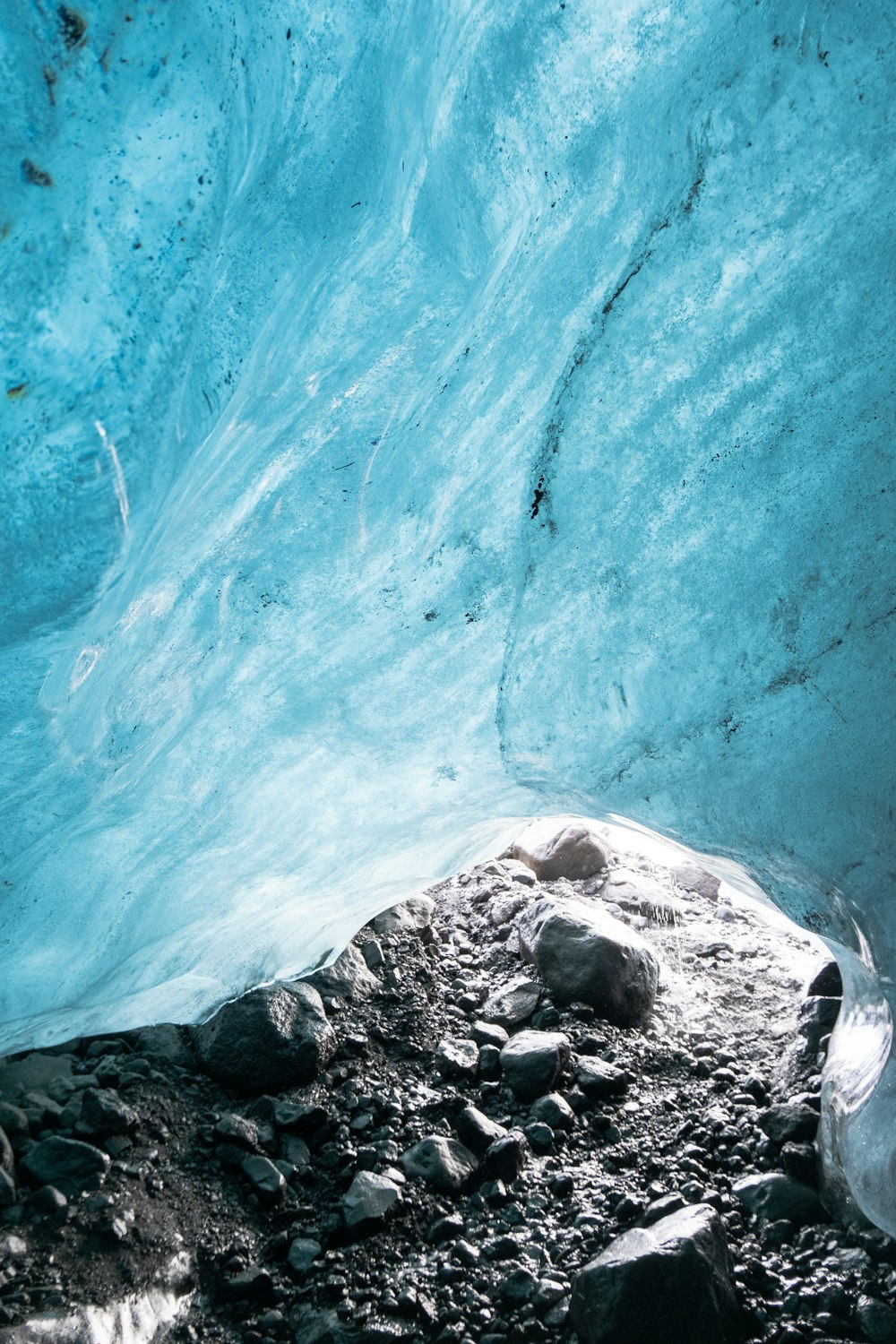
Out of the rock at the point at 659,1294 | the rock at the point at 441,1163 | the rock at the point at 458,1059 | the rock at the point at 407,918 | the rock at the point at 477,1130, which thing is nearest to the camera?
the rock at the point at 659,1294

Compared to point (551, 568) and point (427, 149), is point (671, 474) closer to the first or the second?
point (551, 568)

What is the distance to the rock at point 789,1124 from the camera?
2.33 m

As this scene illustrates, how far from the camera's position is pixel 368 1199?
218cm

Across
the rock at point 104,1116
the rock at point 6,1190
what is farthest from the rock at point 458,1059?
the rock at point 6,1190

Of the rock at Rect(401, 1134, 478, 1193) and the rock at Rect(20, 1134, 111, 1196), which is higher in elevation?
the rock at Rect(20, 1134, 111, 1196)

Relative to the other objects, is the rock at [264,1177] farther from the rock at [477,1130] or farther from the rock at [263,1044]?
the rock at [477,1130]

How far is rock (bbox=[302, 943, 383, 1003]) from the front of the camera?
9.83 feet

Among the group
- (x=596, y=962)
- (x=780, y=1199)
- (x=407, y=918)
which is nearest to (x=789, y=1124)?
(x=780, y=1199)

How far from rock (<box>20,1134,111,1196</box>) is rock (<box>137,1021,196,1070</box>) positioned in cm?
44

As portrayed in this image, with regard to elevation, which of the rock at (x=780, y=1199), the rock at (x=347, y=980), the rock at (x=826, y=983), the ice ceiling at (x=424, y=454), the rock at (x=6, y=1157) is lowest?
the rock at (x=780, y=1199)

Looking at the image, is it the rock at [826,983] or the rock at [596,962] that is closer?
the rock at [826,983]

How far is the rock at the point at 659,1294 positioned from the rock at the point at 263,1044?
107 cm

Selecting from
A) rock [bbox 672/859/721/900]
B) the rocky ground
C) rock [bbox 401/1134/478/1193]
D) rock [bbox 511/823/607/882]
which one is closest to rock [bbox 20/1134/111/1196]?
the rocky ground

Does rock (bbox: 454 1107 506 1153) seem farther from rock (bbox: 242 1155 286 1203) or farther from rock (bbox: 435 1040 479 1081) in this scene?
rock (bbox: 242 1155 286 1203)
